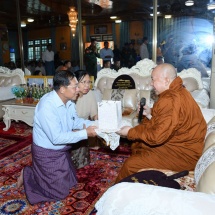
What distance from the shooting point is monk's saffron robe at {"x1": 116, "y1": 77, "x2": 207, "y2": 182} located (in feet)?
6.32

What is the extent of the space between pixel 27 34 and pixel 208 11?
23.6 ft

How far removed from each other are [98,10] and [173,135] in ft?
21.5

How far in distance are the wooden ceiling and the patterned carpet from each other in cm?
416

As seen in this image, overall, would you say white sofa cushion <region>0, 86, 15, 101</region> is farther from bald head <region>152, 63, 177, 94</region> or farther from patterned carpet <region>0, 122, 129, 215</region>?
bald head <region>152, 63, 177, 94</region>

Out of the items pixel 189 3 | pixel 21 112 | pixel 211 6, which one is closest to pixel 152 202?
pixel 21 112

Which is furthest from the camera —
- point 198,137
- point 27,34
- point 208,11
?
point 27,34

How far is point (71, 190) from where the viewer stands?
2506 millimetres

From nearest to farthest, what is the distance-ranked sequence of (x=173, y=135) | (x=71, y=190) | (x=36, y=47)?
(x=173, y=135)
(x=71, y=190)
(x=36, y=47)

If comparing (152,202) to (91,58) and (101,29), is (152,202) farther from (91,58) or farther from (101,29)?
(101,29)

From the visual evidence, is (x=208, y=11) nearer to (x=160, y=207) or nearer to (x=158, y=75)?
(x=158, y=75)

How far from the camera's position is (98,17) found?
846 cm

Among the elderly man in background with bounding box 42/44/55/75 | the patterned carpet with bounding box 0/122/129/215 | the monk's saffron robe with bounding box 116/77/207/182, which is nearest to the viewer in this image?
the monk's saffron robe with bounding box 116/77/207/182

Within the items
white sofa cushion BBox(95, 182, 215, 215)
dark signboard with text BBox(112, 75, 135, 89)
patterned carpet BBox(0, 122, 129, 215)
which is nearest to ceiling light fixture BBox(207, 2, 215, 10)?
dark signboard with text BBox(112, 75, 135, 89)

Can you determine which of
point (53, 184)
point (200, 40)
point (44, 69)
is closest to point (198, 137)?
point (53, 184)
